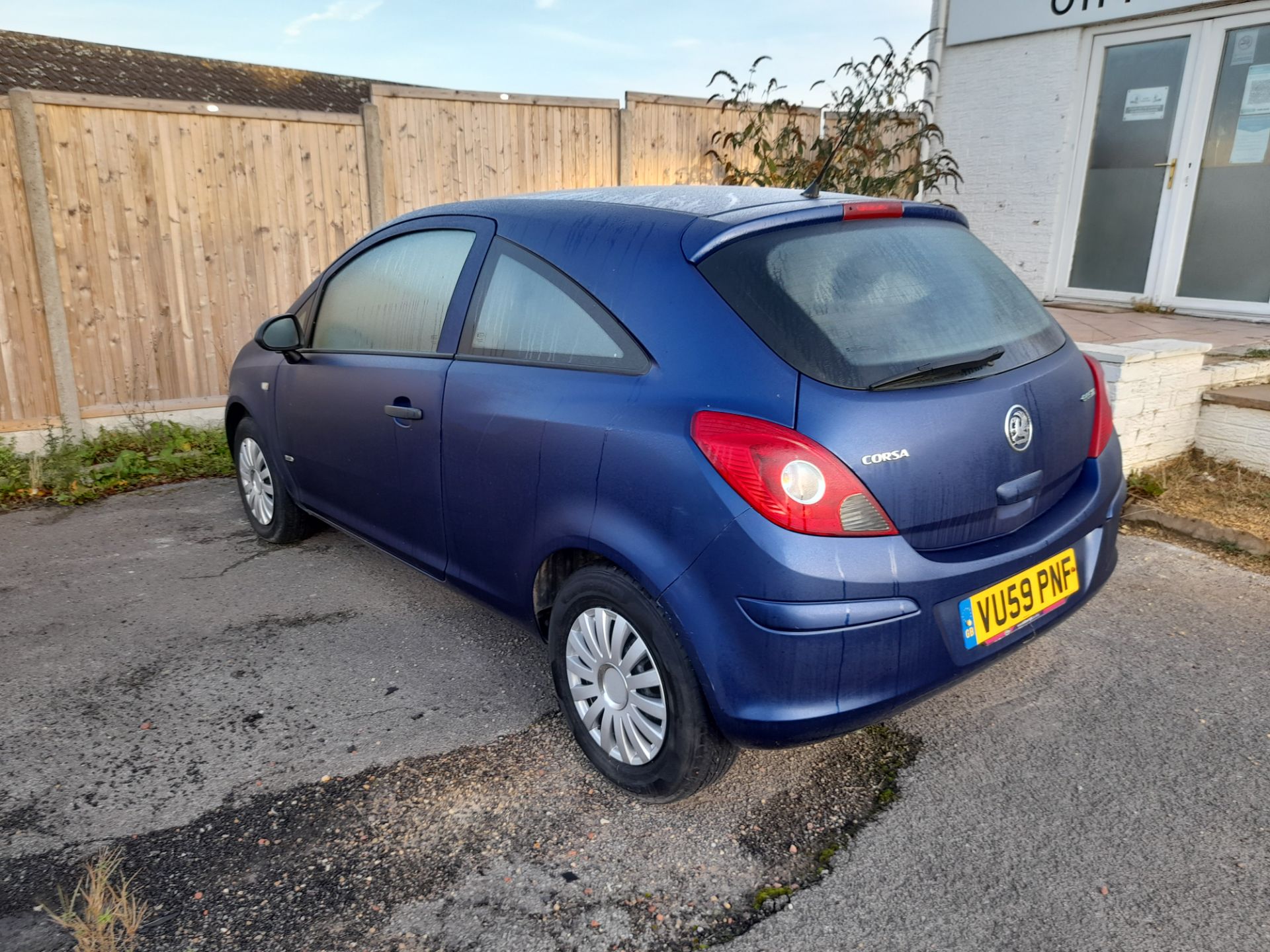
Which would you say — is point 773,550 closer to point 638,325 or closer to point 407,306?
point 638,325

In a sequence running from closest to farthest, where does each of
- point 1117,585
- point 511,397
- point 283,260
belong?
point 511,397 < point 1117,585 < point 283,260

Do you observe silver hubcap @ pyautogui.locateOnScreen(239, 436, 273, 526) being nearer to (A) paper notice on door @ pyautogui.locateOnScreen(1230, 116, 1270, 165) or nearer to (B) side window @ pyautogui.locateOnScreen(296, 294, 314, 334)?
(B) side window @ pyautogui.locateOnScreen(296, 294, 314, 334)

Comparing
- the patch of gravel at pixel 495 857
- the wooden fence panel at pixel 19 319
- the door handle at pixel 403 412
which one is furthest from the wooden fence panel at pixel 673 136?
the patch of gravel at pixel 495 857

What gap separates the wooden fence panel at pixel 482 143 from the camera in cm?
711

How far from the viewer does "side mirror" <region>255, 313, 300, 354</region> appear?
397 centimetres

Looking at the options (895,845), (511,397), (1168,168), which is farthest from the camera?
(1168,168)

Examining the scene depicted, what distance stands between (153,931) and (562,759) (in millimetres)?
1163

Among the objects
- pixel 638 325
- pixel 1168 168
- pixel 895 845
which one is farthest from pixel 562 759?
pixel 1168 168

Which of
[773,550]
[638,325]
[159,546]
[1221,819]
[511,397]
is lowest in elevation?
[159,546]

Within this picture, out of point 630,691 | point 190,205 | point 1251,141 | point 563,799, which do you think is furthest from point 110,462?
point 1251,141

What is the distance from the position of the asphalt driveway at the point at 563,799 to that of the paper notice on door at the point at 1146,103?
5238 mm

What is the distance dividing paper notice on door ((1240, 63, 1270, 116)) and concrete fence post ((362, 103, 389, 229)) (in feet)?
22.0

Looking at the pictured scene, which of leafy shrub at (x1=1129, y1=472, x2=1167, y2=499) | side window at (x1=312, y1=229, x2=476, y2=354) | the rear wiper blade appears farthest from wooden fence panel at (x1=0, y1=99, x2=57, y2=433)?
leafy shrub at (x1=1129, y1=472, x2=1167, y2=499)

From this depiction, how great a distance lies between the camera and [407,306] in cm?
343
